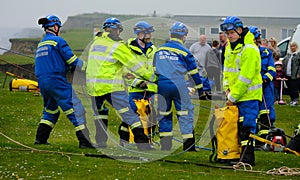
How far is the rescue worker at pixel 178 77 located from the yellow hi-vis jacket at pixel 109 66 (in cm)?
27

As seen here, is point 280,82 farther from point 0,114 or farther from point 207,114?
point 0,114

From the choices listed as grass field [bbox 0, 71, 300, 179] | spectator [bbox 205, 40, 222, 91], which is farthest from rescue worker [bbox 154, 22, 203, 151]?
spectator [bbox 205, 40, 222, 91]

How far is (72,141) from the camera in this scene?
1470cm

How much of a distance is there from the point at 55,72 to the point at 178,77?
7.69 ft

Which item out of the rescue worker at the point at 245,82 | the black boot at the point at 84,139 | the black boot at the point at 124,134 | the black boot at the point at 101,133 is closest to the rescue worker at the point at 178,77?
the black boot at the point at 124,134

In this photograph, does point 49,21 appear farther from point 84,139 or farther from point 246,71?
point 246,71

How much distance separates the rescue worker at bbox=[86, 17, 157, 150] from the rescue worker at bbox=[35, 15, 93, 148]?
16.5 inches

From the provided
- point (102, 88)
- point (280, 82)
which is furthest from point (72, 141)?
point (280, 82)

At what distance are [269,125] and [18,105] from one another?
901cm

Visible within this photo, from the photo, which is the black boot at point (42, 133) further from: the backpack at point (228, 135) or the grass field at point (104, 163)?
the backpack at point (228, 135)

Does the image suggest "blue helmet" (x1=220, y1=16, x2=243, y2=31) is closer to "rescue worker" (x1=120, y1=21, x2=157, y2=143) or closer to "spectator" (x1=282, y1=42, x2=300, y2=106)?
"rescue worker" (x1=120, y1=21, x2=157, y2=143)

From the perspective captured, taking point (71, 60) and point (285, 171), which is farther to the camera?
point (71, 60)

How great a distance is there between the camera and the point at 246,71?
11.8 meters

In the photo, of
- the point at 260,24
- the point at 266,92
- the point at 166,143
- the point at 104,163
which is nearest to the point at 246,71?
the point at 166,143
